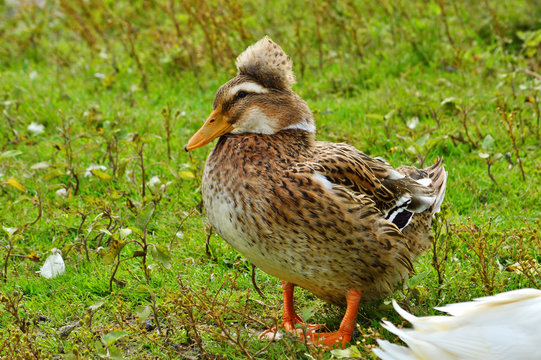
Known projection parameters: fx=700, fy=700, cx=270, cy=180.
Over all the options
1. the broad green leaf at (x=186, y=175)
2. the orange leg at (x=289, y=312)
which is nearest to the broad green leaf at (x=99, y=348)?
the orange leg at (x=289, y=312)

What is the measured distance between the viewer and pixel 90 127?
20.5 feet

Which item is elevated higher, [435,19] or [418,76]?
[435,19]

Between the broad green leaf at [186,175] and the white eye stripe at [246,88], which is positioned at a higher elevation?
the white eye stripe at [246,88]

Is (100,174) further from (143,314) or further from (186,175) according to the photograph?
(143,314)

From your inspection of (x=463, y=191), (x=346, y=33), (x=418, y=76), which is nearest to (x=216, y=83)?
(x=346, y=33)

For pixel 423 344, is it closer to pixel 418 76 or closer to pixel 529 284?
pixel 529 284

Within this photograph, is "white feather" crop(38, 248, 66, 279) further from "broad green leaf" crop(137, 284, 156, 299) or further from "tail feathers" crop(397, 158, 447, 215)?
"tail feathers" crop(397, 158, 447, 215)

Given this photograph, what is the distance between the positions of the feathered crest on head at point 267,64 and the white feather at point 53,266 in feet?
5.74

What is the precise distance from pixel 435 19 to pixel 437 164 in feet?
12.4

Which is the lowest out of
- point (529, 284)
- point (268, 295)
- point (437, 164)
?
point (268, 295)

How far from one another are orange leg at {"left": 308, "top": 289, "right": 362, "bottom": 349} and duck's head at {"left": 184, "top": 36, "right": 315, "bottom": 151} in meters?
0.96

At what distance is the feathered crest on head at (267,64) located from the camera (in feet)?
12.5

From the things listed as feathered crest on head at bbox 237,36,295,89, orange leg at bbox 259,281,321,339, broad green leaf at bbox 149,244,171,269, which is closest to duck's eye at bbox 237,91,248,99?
feathered crest on head at bbox 237,36,295,89

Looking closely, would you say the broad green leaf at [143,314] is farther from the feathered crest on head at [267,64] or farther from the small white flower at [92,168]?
the small white flower at [92,168]
